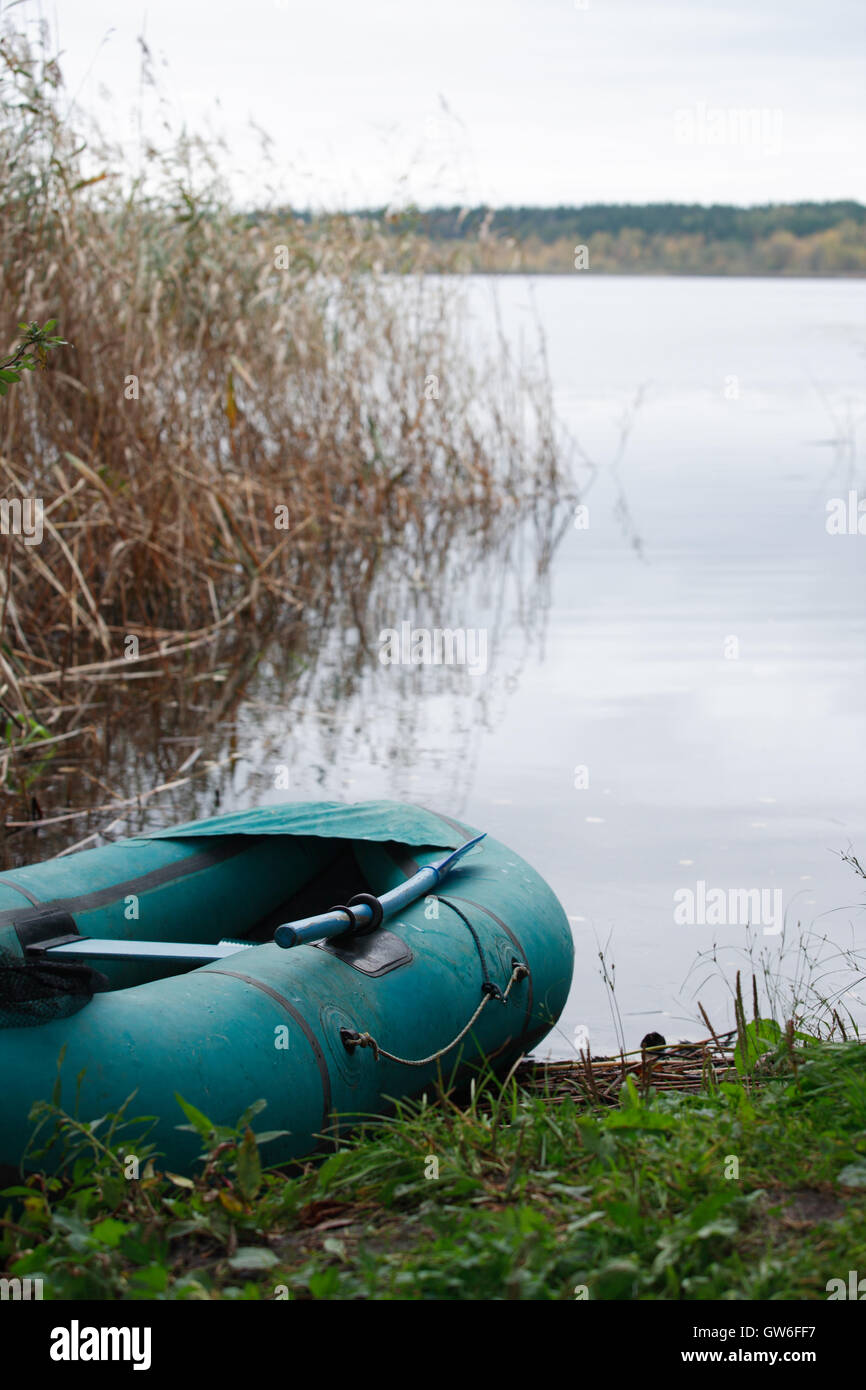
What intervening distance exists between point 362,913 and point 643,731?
4072 millimetres

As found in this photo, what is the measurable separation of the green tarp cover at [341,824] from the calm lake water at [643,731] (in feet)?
2.19

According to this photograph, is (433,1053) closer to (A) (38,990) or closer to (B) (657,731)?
(A) (38,990)

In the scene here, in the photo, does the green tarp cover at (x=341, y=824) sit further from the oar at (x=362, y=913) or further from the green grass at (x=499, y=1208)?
the green grass at (x=499, y=1208)

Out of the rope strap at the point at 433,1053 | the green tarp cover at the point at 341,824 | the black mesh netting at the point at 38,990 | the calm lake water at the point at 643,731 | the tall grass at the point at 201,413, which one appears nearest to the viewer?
the black mesh netting at the point at 38,990

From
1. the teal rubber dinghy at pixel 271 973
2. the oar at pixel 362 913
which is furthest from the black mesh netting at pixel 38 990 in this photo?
the oar at pixel 362 913

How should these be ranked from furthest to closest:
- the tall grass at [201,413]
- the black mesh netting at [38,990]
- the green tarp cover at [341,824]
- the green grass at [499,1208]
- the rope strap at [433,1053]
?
the tall grass at [201,413]
the green tarp cover at [341,824]
the rope strap at [433,1053]
the black mesh netting at [38,990]
the green grass at [499,1208]

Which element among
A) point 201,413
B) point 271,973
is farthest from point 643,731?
point 271,973

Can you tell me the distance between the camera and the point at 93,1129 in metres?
2.65

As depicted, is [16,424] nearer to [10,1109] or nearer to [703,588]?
[10,1109]

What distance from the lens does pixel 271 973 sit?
3.03 m

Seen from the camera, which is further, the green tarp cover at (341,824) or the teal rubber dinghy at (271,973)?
the green tarp cover at (341,824)

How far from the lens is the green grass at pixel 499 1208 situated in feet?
7.09
